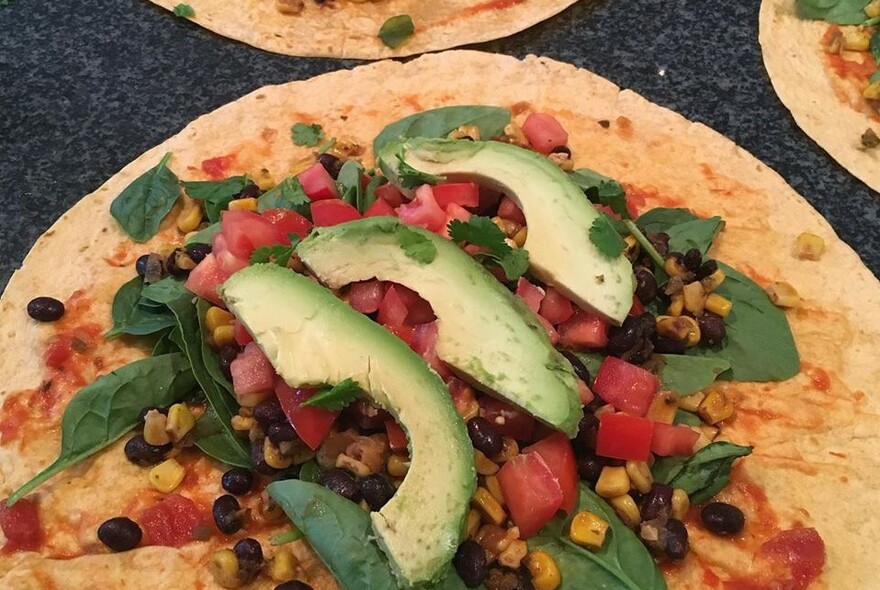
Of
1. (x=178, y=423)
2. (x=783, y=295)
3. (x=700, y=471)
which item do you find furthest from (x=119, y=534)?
(x=783, y=295)

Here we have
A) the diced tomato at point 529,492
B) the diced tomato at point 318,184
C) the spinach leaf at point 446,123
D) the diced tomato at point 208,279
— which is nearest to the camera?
the diced tomato at point 529,492

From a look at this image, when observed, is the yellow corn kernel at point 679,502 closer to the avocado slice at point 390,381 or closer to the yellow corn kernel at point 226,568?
the avocado slice at point 390,381

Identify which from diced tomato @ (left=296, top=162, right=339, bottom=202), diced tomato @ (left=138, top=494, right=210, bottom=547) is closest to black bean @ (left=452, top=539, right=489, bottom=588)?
diced tomato @ (left=138, top=494, right=210, bottom=547)

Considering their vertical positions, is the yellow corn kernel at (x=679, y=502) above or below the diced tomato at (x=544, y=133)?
below

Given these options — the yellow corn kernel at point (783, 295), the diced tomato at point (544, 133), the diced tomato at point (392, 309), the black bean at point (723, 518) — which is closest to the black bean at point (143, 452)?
the diced tomato at point (392, 309)

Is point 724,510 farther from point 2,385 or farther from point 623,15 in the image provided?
point 623,15

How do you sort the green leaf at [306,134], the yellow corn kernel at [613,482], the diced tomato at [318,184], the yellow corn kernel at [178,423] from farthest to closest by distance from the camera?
the green leaf at [306,134] < the diced tomato at [318,184] < the yellow corn kernel at [178,423] < the yellow corn kernel at [613,482]

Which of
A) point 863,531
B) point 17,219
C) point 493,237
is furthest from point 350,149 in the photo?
point 863,531
